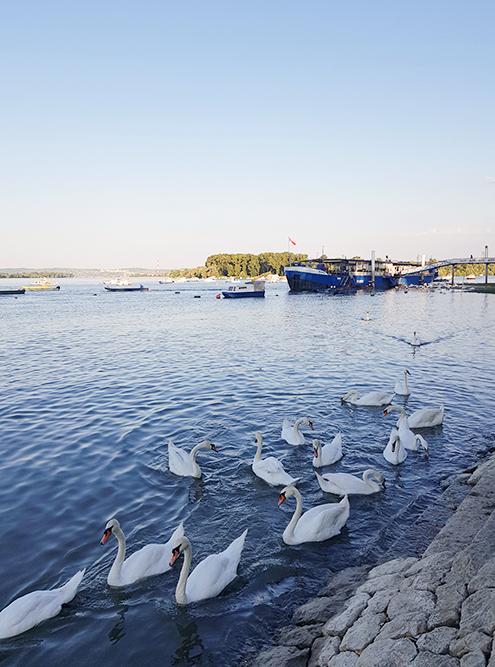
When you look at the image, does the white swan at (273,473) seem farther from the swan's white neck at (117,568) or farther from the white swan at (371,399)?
the white swan at (371,399)

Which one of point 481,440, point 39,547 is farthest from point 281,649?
point 481,440

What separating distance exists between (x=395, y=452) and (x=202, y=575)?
5.57 metres

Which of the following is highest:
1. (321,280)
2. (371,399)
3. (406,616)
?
(321,280)

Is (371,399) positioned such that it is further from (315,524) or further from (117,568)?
(117,568)

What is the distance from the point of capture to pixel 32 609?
5.62 m

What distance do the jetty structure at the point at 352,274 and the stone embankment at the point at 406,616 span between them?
9516cm

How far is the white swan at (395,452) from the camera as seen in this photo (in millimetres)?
9922

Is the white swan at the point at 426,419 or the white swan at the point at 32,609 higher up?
the white swan at the point at 426,419

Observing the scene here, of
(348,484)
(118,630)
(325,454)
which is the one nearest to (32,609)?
(118,630)

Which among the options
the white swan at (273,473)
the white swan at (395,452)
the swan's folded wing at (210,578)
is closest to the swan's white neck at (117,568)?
the swan's folded wing at (210,578)

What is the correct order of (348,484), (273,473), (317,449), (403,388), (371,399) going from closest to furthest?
(348,484)
(273,473)
(317,449)
(371,399)
(403,388)

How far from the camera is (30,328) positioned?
37750mm

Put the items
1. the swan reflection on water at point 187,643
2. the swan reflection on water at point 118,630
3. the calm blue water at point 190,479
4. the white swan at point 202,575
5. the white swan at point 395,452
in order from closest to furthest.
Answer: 1. the swan reflection on water at point 187,643
2. the swan reflection on water at point 118,630
3. the calm blue water at point 190,479
4. the white swan at point 202,575
5. the white swan at point 395,452

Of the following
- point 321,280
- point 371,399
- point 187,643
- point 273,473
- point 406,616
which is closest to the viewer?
point 406,616
